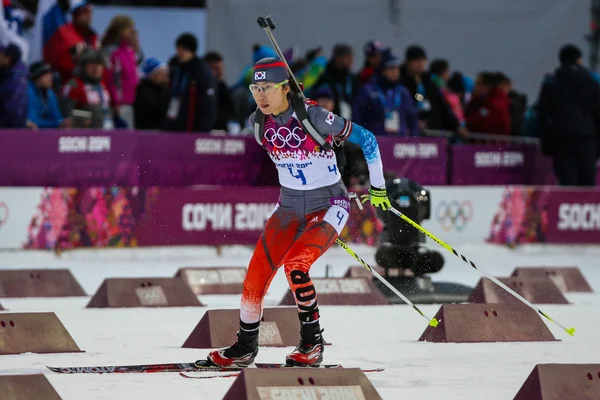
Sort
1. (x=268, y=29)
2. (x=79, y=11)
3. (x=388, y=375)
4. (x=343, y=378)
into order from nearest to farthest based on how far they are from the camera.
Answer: (x=343, y=378) → (x=388, y=375) → (x=268, y=29) → (x=79, y=11)

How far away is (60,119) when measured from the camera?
17.2 metres

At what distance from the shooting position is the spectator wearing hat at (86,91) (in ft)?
57.0

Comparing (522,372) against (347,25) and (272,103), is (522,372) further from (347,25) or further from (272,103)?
(347,25)

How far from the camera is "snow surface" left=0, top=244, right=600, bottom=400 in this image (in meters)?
8.31

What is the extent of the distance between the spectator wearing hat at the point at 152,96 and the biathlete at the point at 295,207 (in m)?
9.03

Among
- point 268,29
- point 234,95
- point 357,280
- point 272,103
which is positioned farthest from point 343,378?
point 234,95

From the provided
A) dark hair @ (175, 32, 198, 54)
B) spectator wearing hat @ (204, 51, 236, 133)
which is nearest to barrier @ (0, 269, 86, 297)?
dark hair @ (175, 32, 198, 54)

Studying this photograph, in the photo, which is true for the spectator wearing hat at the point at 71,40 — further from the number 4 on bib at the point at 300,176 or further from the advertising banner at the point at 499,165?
the number 4 on bib at the point at 300,176

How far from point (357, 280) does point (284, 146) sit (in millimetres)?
4693

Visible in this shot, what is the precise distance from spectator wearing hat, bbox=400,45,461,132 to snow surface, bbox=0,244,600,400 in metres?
3.63

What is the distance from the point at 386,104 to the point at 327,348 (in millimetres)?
8423

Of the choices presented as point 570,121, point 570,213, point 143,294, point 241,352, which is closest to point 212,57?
point 570,121

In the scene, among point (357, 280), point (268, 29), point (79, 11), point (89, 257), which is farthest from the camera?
point (79, 11)

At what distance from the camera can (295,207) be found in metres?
9.24
